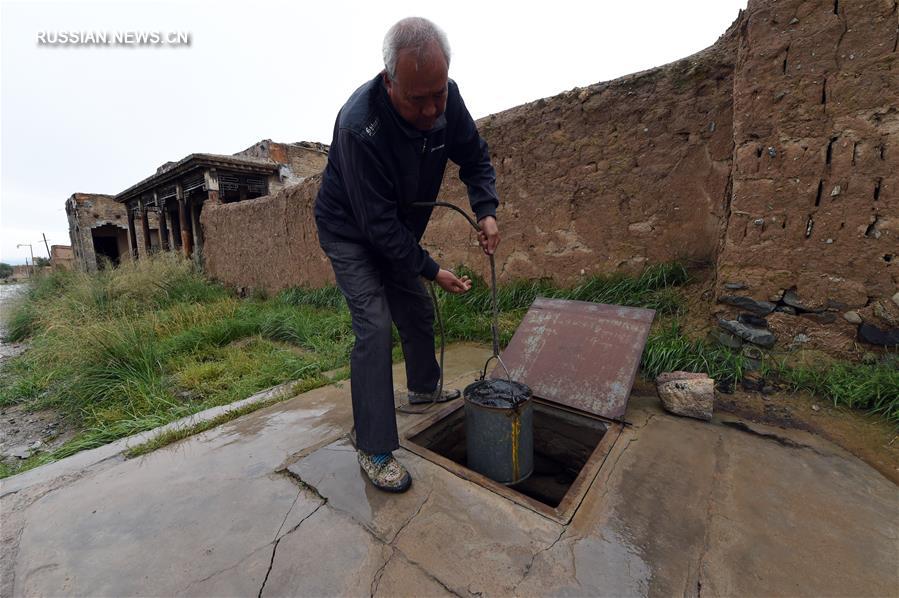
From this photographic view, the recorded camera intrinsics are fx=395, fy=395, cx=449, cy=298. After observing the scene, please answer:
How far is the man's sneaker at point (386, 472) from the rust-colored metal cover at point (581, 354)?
0.93 metres

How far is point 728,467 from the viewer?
1.53m

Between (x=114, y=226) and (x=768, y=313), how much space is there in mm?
22336

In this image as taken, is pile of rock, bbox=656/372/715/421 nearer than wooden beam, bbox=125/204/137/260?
Yes

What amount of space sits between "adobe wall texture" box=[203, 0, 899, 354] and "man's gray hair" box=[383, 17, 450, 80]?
78.5 inches

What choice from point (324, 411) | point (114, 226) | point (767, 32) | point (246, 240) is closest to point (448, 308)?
point (324, 411)

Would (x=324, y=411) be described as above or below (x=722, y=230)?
below

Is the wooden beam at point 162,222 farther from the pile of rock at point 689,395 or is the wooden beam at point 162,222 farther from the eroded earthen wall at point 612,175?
the pile of rock at point 689,395

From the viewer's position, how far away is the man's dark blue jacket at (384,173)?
149 cm

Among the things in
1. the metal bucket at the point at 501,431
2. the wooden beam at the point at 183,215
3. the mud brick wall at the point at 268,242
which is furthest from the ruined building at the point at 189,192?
the metal bucket at the point at 501,431

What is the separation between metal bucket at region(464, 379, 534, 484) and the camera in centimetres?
163

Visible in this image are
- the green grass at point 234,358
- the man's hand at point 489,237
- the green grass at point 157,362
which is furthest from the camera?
the green grass at point 157,362

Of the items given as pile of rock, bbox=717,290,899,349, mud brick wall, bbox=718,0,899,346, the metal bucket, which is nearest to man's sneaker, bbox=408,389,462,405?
the metal bucket

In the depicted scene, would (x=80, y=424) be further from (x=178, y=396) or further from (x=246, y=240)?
(x=246, y=240)

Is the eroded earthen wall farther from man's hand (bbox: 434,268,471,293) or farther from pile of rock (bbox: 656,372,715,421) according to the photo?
man's hand (bbox: 434,268,471,293)
